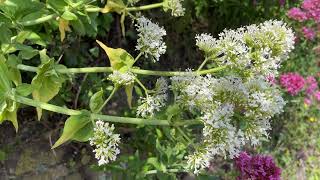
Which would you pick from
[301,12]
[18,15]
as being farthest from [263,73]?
[301,12]

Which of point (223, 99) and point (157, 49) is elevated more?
point (157, 49)

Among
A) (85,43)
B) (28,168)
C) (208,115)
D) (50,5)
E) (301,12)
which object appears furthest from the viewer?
(301,12)

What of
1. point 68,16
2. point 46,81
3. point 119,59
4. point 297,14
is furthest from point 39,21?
point 297,14

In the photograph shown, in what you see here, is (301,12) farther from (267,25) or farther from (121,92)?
(267,25)

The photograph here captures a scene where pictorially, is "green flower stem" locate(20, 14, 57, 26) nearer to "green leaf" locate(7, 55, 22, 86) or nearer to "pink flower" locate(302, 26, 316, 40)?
"green leaf" locate(7, 55, 22, 86)

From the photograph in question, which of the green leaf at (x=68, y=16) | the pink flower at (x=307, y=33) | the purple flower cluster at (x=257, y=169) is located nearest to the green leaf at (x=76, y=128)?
the green leaf at (x=68, y=16)

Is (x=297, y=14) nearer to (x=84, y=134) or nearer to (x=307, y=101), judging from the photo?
(x=307, y=101)
